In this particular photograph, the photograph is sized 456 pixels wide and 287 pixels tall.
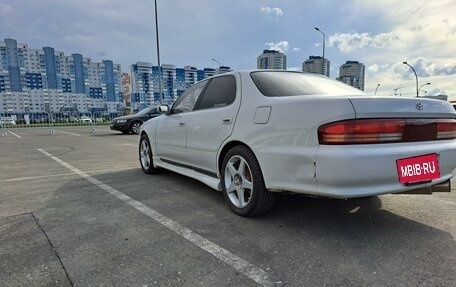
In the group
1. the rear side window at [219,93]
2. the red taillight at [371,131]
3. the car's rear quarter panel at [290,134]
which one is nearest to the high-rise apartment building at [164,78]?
the rear side window at [219,93]

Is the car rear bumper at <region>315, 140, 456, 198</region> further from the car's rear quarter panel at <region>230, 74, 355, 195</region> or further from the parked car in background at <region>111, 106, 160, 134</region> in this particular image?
the parked car in background at <region>111, 106, 160, 134</region>

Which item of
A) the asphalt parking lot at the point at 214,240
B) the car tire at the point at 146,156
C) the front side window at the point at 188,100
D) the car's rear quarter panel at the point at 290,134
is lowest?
the asphalt parking lot at the point at 214,240

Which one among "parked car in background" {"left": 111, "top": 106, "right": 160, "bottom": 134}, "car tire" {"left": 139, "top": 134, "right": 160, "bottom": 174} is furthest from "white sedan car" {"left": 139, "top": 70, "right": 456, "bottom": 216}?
"parked car in background" {"left": 111, "top": 106, "right": 160, "bottom": 134}

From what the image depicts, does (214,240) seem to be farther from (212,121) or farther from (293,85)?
(293,85)

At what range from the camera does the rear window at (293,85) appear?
3166mm

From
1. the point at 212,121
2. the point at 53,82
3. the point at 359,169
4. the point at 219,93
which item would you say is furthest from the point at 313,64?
the point at 53,82

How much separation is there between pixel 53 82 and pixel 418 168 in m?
73.6

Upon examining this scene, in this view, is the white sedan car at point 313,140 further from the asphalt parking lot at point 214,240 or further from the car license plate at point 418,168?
the asphalt parking lot at point 214,240

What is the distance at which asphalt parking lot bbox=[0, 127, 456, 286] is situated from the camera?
2.18m

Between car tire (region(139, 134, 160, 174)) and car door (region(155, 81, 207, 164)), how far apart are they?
45 centimetres

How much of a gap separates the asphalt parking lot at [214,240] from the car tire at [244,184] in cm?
13

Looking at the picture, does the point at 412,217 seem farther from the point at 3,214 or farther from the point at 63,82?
the point at 63,82

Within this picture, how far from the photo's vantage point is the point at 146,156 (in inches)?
227

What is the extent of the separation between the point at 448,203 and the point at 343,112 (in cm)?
229
